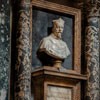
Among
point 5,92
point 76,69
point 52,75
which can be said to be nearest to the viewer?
point 5,92

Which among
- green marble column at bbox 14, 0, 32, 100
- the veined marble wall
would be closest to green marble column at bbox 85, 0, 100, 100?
green marble column at bbox 14, 0, 32, 100

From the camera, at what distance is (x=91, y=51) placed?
1238 centimetres

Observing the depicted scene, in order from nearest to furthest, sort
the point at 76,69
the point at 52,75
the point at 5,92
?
the point at 5,92 < the point at 52,75 < the point at 76,69

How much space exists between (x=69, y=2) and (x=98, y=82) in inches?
76.7

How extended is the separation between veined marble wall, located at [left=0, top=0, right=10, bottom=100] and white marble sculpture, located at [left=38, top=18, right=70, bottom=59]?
967mm

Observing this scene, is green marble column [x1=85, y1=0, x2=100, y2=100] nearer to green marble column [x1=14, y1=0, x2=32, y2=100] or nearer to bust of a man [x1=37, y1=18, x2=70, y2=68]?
bust of a man [x1=37, y1=18, x2=70, y2=68]

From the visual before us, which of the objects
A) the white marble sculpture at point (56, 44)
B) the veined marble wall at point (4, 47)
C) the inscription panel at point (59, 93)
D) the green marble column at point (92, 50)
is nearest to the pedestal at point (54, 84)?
the inscription panel at point (59, 93)

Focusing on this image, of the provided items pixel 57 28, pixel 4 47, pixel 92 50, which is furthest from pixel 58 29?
pixel 4 47

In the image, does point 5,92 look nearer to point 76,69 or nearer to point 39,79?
point 39,79

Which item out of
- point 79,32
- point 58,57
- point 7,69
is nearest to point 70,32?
point 79,32

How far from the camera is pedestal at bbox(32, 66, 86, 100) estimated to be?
11.6 meters

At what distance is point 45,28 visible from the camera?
1225 cm

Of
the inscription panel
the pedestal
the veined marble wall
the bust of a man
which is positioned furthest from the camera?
the bust of a man

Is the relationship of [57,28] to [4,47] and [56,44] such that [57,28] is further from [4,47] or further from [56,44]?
[4,47]
